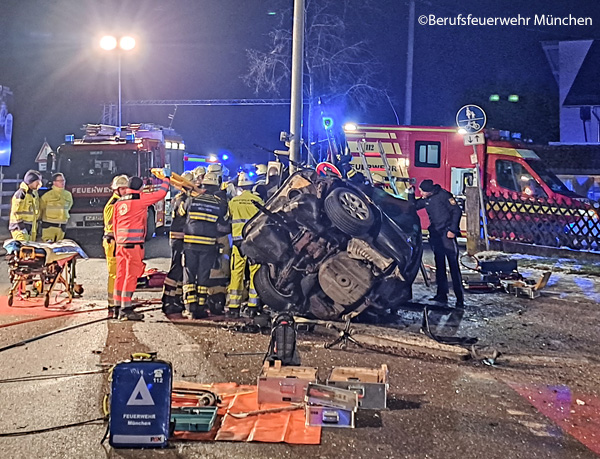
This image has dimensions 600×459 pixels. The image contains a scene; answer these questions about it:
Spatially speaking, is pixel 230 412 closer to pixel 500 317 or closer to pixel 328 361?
pixel 328 361

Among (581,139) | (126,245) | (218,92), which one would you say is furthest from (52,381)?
(218,92)

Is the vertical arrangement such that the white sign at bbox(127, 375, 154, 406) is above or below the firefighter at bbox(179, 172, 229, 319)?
below

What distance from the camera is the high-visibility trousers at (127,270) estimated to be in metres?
8.60

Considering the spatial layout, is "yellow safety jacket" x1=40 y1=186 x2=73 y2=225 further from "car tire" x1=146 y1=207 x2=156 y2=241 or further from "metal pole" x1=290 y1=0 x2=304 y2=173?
"car tire" x1=146 y1=207 x2=156 y2=241

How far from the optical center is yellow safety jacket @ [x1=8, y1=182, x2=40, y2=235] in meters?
11.1

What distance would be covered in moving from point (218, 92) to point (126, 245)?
3110 cm

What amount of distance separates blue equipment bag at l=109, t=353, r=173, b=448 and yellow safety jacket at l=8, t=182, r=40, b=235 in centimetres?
743

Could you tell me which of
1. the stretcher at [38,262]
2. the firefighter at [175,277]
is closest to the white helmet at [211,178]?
Result: the firefighter at [175,277]

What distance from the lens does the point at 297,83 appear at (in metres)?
10.8

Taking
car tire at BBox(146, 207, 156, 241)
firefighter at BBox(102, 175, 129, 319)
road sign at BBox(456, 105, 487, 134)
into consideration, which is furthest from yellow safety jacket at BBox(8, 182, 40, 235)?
road sign at BBox(456, 105, 487, 134)

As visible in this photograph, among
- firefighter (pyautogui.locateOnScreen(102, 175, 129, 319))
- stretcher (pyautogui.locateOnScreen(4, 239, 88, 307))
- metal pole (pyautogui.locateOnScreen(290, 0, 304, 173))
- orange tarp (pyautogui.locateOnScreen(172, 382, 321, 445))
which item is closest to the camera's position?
orange tarp (pyautogui.locateOnScreen(172, 382, 321, 445))

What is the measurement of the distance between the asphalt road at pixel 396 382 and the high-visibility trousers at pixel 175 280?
361 millimetres

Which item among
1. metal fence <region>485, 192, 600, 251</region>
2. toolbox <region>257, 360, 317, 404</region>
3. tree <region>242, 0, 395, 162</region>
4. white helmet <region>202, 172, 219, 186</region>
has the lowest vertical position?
toolbox <region>257, 360, 317, 404</region>

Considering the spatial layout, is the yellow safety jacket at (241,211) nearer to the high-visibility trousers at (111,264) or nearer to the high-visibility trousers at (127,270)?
the high-visibility trousers at (127,270)
